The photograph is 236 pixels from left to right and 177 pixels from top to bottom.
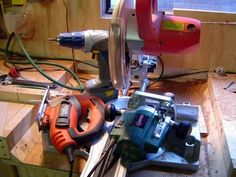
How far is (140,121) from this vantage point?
2.51ft

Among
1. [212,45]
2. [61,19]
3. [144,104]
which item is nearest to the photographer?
[144,104]

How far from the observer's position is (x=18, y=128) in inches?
39.9

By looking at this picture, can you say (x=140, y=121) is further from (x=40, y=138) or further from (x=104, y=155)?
(x=40, y=138)

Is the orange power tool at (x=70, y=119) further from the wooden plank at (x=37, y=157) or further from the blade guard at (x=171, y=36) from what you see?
the blade guard at (x=171, y=36)

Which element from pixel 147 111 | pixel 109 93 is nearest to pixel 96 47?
pixel 109 93

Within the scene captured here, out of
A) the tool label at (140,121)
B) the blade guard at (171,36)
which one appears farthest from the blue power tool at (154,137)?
the blade guard at (171,36)

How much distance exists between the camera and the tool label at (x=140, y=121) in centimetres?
76

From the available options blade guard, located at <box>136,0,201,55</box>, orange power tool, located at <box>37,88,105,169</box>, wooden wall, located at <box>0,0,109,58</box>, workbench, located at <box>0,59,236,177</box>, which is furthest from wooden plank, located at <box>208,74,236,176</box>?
wooden wall, located at <box>0,0,109,58</box>

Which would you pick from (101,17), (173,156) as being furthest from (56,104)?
(101,17)

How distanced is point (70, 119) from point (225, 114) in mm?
529

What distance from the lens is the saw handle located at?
836 millimetres

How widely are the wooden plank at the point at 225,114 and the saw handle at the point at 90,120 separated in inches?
15.1

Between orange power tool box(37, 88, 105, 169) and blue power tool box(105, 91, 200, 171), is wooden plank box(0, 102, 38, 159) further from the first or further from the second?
blue power tool box(105, 91, 200, 171)

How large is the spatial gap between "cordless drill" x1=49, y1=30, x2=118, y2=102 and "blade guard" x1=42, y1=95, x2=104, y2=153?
6 cm
